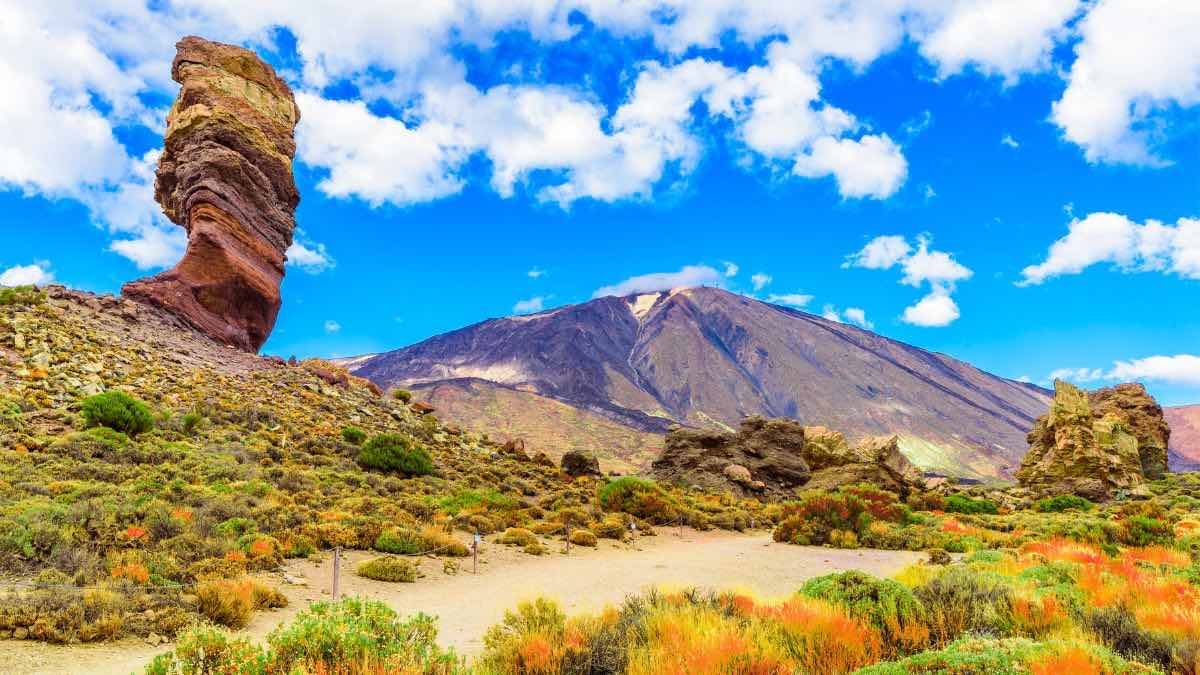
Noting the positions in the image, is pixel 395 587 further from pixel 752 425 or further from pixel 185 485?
pixel 752 425

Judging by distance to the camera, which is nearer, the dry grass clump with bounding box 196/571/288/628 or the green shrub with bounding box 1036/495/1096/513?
the dry grass clump with bounding box 196/571/288/628

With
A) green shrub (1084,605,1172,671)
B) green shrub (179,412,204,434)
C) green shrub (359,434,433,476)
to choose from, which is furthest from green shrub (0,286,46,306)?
green shrub (1084,605,1172,671)

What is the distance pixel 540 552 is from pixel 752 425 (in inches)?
1143

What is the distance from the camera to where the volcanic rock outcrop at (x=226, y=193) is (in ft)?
110

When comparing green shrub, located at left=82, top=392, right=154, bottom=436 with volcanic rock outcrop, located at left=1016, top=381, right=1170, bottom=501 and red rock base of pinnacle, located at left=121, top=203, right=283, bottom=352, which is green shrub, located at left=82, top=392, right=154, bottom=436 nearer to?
red rock base of pinnacle, located at left=121, top=203, right=283, bottom=352

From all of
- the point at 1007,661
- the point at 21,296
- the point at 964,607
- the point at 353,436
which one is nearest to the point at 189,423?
the point at 353,436

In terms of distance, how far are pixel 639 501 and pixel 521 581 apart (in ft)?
42.4

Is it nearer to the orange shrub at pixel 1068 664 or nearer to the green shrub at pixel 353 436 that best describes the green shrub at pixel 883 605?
the orange shrub at pixel 1068 664

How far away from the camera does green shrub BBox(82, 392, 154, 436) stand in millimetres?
18969

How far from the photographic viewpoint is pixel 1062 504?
32.6m

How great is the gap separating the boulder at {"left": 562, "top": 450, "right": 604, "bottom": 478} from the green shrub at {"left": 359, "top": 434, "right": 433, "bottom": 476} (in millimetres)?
10919

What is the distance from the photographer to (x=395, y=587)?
10.9 m

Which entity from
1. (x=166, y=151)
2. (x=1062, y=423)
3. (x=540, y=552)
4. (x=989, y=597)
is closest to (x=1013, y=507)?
(x=1062, y=423)

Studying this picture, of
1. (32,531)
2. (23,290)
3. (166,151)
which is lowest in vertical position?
(32,531)
